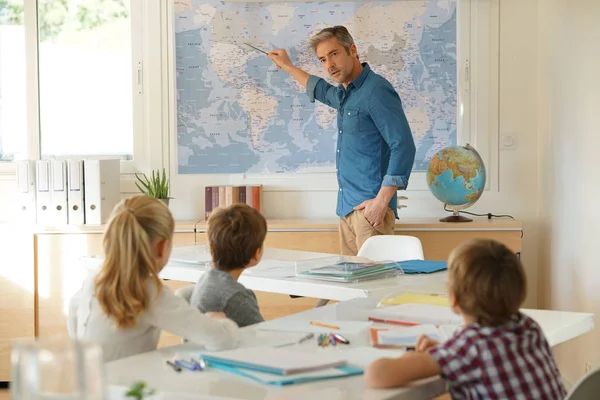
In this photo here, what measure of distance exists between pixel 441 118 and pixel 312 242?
3.56ft

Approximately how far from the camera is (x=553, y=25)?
14.4 feet

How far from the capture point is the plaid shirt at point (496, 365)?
1659mm

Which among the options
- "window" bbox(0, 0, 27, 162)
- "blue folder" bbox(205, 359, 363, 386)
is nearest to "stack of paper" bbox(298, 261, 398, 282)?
"blue folder" bbox(205, 359, 363, 386)

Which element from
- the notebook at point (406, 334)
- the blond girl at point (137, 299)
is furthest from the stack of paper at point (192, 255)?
the notebook at point (406, 334)

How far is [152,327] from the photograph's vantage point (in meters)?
2.06

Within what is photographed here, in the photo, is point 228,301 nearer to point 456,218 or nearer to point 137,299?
point 137,299

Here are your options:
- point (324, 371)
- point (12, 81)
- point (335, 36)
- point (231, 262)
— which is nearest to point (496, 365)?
point (324, 371)

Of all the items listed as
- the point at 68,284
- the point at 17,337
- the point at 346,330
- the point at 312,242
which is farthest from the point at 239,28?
the point at 346,330

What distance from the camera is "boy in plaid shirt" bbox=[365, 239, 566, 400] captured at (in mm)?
1656

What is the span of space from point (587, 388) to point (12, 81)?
14.1 ft

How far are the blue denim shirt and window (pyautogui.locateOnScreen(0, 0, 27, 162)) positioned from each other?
205 centimetres

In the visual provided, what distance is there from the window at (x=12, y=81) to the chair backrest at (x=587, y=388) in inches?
164

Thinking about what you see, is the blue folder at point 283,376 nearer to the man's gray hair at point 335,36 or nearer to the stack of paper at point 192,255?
the stack of paper at point 192,255

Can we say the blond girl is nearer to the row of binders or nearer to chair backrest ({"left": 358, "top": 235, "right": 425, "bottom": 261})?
chair backrest ({"left": 358, "top": 235, "right": 425, "bottom": 261})
